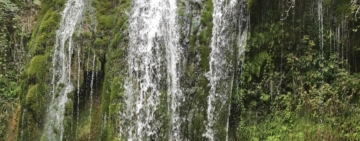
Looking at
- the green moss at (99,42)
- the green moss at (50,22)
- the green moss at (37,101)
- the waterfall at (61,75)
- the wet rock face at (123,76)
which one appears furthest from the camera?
the green moss at (50,22)

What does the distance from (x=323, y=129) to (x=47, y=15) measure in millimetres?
5607

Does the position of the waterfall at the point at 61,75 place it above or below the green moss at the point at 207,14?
below

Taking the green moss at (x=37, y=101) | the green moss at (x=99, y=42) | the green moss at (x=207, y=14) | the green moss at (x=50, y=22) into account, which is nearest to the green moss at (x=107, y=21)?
the green moss at (x=99, y=42)

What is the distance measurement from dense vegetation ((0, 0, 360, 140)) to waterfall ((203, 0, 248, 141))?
126 millimetres

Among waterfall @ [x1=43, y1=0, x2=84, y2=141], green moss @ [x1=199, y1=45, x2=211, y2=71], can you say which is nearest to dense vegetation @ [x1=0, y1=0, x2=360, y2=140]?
green moss @ [x1=199, y1=45, x2=211, y2=71]

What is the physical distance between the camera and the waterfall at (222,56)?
259 inches

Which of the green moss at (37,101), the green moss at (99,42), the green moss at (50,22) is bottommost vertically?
the green moss at (37,101)

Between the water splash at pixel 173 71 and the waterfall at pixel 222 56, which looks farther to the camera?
the waterfall at pixel 222 56

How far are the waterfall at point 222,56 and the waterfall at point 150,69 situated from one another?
1.94ft

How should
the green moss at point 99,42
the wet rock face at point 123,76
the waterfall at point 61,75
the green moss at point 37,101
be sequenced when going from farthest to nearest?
1. the green moss at point 99,42
2. the green moss at point 37,101
3. the waterfall at point 61,75
4. the wet rock face at point 123,76

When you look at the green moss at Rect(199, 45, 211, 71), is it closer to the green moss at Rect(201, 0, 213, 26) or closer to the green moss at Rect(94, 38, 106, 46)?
the green moss at Rect(201, 0, 213, 26)

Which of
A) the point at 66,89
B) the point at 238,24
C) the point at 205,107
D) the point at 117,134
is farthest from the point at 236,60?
the point at 66,89

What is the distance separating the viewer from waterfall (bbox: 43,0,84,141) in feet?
22.0

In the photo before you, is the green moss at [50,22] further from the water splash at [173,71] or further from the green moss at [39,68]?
the water splash at [173,71]
